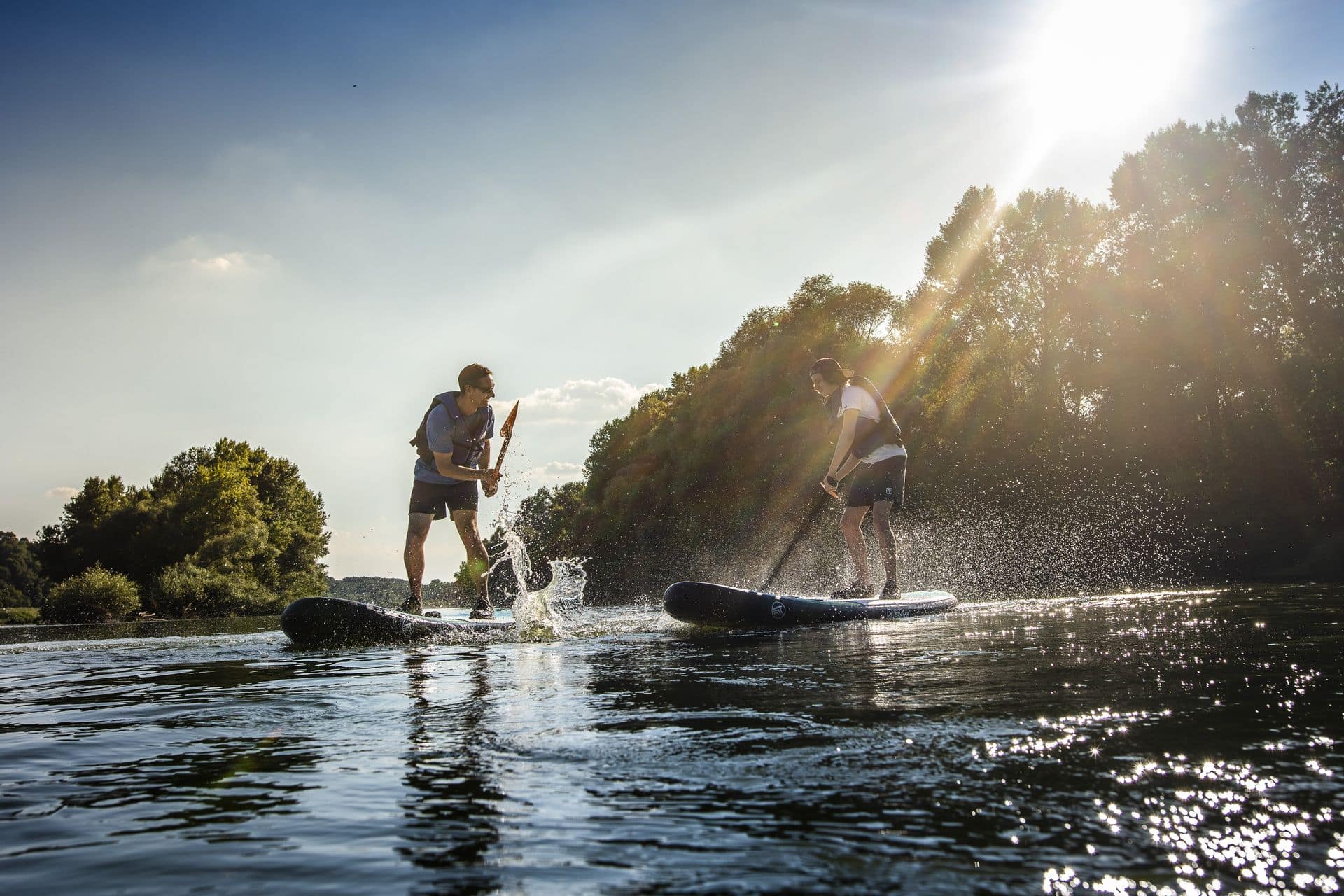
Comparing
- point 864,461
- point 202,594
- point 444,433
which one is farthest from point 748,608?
point 202,594

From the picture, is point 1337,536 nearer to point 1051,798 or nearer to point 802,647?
point 802,647

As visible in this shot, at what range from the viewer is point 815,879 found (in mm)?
1605

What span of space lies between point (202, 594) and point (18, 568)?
9064 cm

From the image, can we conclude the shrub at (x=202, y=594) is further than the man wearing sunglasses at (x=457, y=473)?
Yes

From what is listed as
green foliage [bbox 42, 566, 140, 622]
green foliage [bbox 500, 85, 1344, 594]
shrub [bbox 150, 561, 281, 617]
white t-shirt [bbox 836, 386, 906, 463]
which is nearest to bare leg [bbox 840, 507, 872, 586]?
white t-shirt [bbox 836, 386, 906, 463]

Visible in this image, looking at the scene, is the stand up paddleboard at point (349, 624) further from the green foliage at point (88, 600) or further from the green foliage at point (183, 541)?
the green foliage at point (183, 541)

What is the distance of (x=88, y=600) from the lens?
36.1 metres

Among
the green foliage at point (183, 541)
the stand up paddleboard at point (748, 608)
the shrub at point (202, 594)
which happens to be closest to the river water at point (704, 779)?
the stand up paddleboard at point (748, 608)

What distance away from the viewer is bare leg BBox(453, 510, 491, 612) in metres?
8.84

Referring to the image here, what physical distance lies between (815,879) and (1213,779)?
1.21 meters

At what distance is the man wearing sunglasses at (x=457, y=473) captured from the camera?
28.3ft

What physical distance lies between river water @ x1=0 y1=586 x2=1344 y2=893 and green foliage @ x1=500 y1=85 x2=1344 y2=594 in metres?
25.1

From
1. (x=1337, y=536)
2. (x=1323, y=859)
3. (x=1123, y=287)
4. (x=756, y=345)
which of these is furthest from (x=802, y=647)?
(x=756, y=345)

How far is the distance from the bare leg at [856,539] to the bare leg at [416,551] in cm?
467
